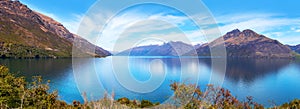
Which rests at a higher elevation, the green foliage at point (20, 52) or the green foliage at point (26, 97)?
the green foliage at point (20, 52)

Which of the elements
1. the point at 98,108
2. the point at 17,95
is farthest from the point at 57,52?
the point at 98,108

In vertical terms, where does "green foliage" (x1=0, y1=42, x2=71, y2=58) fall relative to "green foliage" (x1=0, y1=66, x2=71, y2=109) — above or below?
above

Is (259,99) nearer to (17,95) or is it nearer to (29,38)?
(17,95)

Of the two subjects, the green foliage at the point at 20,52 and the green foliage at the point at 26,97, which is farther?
the green foliage at the point at 20,52

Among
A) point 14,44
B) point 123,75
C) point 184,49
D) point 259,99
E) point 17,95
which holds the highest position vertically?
point 14,44

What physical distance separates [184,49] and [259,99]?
158ft

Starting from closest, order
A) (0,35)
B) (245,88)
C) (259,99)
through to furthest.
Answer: (259,99), (245,88), (0,35)

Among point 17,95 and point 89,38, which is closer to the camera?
point 89,38

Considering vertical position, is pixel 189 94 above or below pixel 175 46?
below

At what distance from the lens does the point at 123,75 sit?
26.8 ft

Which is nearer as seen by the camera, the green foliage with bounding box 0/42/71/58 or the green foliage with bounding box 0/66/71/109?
the green foliage with bounding box 0/66/71/109

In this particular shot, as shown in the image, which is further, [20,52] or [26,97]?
[20,52]

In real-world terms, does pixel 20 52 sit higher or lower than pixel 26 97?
higher

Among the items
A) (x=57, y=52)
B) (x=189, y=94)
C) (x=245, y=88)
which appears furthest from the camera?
(x=57, y=52)
